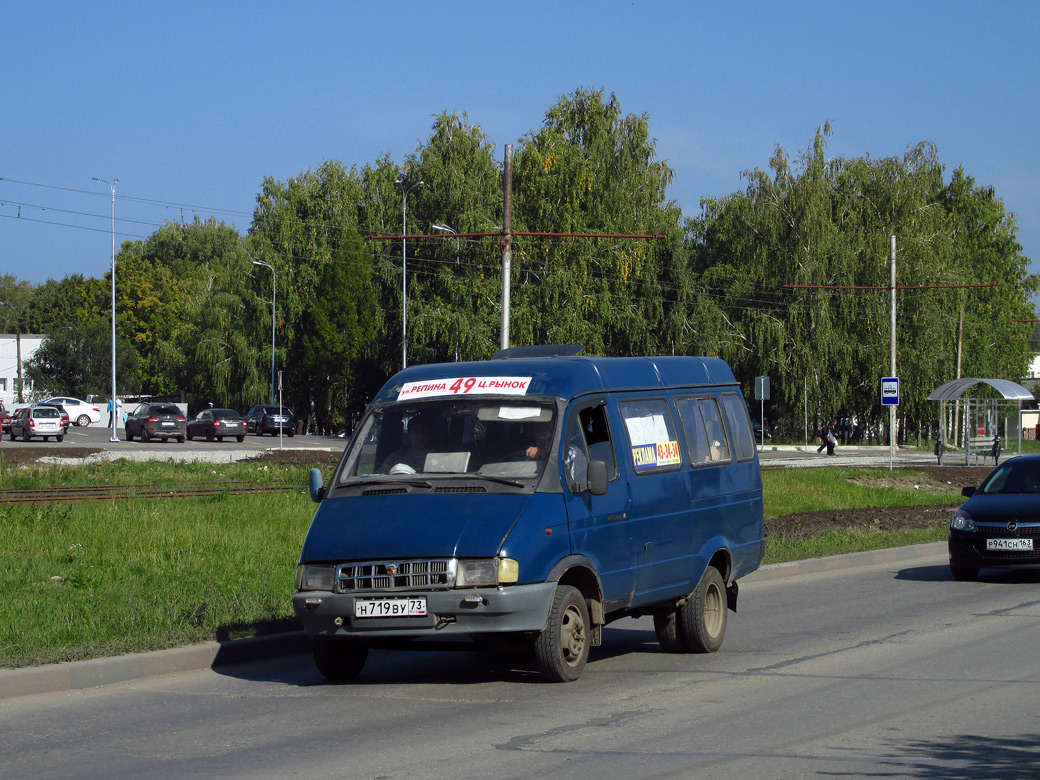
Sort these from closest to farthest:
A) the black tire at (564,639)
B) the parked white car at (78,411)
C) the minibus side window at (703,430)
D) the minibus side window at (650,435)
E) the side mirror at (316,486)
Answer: the black tire at (564,639)
the side mirror at (316,486)
the minibus side window at (650,435)
the minibus side window at (703,430)
the parked white car at (78,411)

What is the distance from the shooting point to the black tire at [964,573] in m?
15.2

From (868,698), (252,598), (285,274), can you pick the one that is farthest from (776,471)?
(285,274)

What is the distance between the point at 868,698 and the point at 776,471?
2736 centimetres

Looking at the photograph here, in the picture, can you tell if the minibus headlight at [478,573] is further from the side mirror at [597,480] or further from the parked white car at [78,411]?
the parked white car at [78,411]

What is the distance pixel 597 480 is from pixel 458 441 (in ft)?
3.43

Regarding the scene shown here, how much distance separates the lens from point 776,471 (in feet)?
114

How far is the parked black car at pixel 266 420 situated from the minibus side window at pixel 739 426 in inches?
2364

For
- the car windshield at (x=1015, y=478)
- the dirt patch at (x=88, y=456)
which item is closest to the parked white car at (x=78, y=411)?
the dirt patch at (x=88, y=456)

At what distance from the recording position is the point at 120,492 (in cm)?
2389

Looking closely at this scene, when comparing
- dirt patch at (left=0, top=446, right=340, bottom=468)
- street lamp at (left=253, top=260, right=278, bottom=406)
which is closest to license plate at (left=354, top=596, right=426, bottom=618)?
dirt patch at (left=0, top=446, right=340, bottom=468)

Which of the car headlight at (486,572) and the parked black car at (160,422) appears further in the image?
the parked black car at (160,422)

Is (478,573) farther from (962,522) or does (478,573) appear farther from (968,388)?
(968,388)

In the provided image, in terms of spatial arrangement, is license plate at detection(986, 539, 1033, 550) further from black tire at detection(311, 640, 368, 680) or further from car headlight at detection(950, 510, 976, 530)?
black tire at detection(311, 640, 368, 680)

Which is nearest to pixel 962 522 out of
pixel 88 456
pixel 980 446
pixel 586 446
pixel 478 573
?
pixel 586 446
